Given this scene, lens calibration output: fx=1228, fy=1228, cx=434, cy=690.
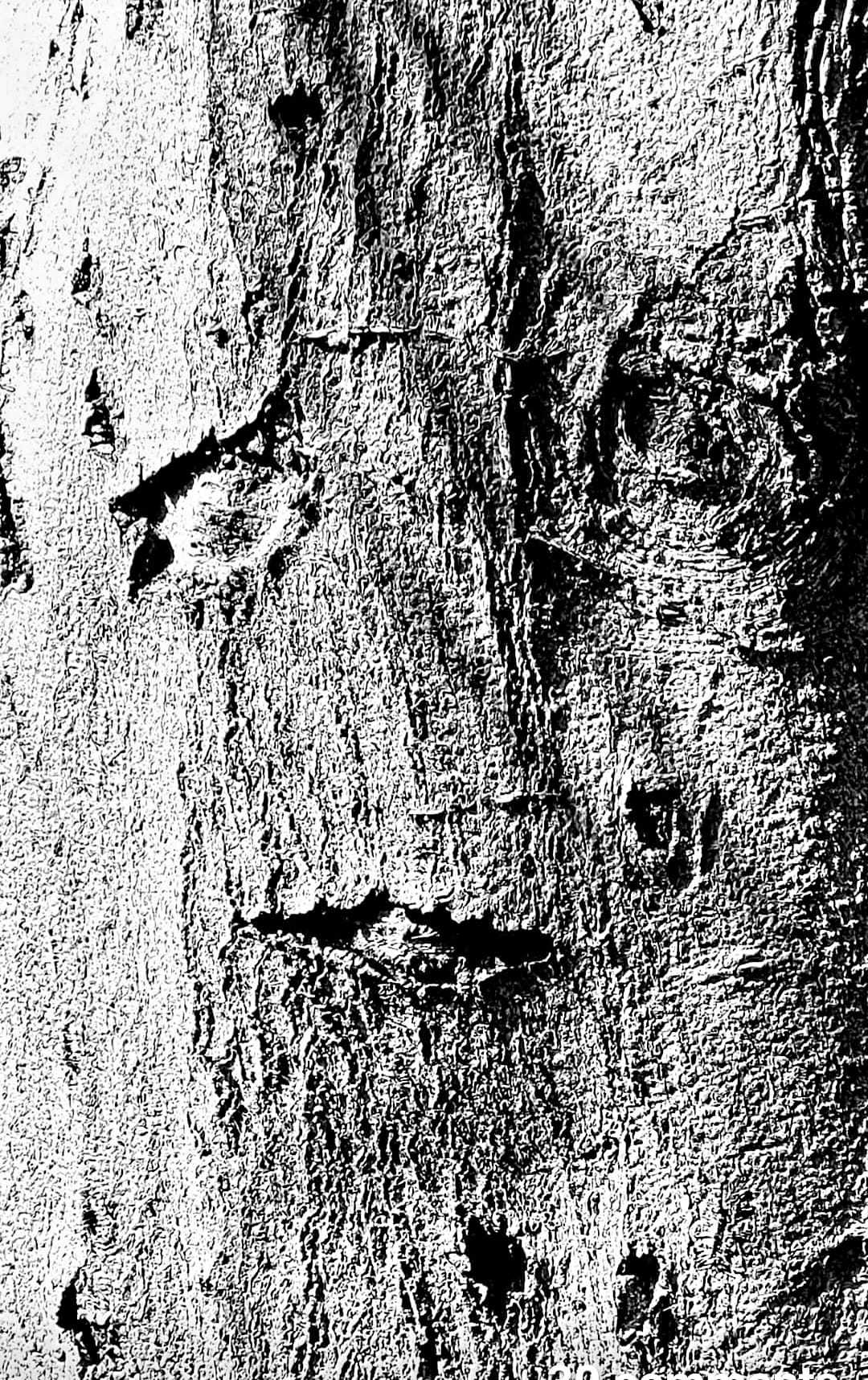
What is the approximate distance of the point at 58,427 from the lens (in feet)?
2.66

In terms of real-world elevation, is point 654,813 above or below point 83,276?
below

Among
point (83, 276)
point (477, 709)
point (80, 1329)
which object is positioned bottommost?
point (80, 1329)

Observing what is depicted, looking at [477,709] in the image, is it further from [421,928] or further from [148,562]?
[148,562]

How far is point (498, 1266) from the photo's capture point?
28.0 inches

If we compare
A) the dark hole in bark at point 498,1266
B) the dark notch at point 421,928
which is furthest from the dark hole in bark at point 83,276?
the dark hole in bark at point 498,1266

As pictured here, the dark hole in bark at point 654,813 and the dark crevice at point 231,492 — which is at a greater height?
the dark crevice at point 231,492

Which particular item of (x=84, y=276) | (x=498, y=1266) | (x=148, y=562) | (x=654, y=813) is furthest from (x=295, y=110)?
(x=498, y=1266)

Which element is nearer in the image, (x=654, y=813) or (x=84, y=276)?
(x=654, y=813)

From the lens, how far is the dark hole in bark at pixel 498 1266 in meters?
0.71

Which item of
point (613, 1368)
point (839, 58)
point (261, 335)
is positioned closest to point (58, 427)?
point (261, 335)

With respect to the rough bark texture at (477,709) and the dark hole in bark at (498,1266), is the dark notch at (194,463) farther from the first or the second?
the dark hole in bark at (498,1266)

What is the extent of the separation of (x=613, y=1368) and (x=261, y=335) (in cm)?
63

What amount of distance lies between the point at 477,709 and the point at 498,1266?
1.06 feet

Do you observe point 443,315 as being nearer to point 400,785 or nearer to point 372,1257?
point 400,785
